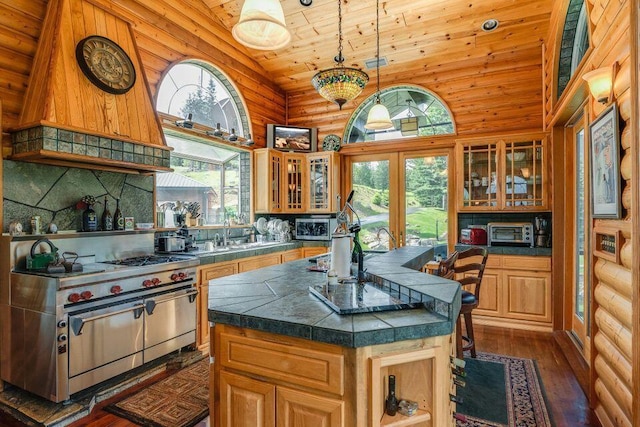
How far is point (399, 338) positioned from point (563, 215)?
3508 mm

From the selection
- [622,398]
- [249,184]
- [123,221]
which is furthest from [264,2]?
[249,184]

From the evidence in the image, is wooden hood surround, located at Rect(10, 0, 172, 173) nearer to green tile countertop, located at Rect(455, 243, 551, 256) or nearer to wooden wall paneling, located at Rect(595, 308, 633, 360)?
wooden wall paneling, located at Rect(595, 308, 633, 360)

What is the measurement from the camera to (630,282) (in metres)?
1.83

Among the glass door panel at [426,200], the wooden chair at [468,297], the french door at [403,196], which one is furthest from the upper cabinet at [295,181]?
the wooden chair at [468,297]

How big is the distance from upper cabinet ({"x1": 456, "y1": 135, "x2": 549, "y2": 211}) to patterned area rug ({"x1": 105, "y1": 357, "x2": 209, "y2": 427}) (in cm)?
371

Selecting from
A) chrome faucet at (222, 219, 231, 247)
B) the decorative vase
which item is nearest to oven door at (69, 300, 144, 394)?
the decorative vase

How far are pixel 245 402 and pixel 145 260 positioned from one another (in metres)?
2.21

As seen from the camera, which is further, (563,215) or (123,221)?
(563,215)

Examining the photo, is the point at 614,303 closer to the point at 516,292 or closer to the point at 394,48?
the point at 516,292

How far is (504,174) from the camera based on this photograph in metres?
4.43

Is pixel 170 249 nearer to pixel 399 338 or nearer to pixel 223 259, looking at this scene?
pixel 223 259

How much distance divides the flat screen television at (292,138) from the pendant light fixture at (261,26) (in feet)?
Answer: 10.8

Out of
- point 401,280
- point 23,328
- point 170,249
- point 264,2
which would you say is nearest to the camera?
point 401,280

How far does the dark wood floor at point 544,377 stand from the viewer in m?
2.31
